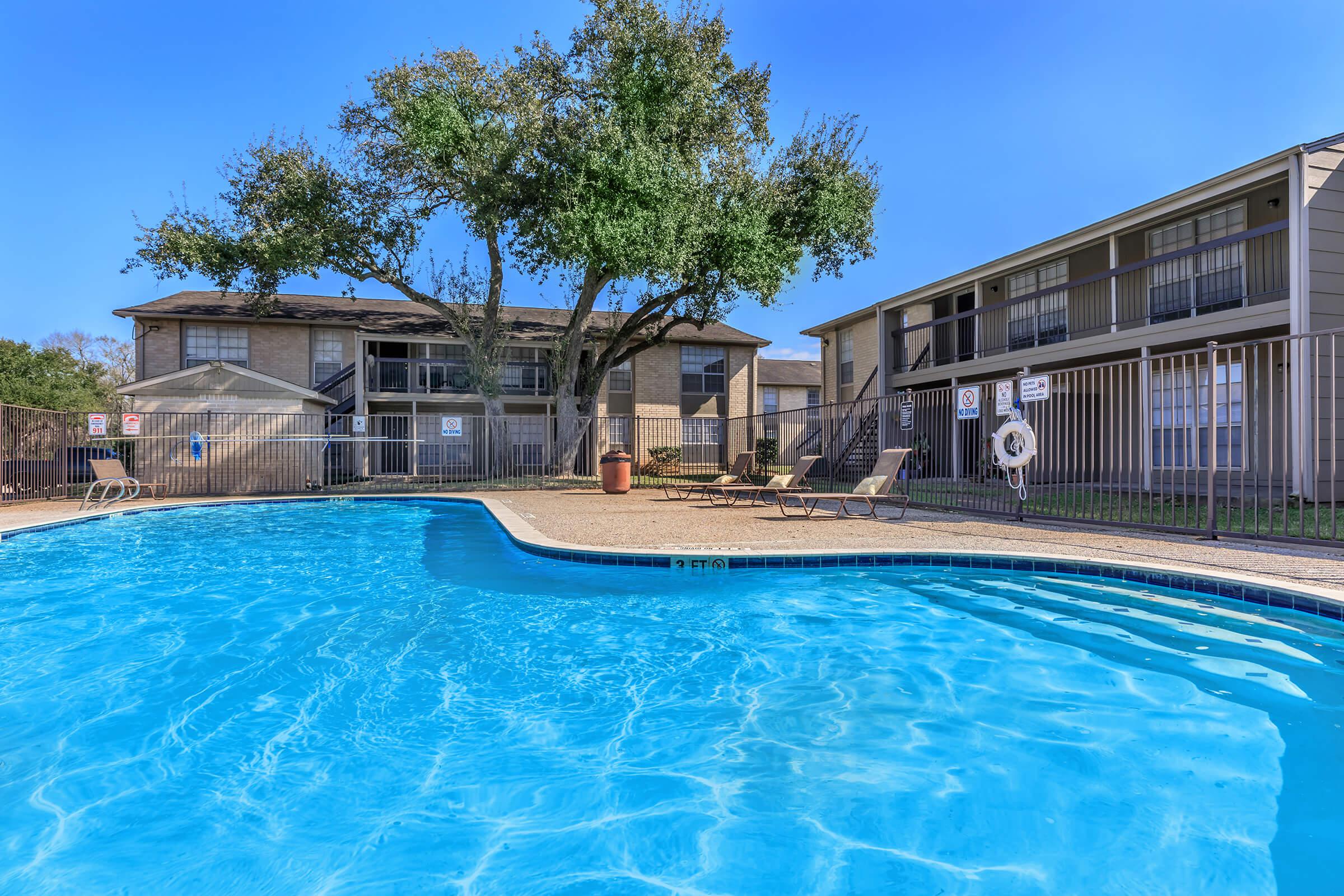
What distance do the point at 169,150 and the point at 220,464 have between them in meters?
8.42

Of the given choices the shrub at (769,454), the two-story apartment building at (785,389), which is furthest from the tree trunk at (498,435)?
the two-story apartment building at (785,389)

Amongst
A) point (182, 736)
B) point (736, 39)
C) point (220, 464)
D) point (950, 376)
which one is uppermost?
point (736, 39)

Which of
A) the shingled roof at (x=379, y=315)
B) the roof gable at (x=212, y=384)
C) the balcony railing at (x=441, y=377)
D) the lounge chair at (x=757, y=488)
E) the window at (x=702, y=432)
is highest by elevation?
the shingled roof at (x=379, y=315)

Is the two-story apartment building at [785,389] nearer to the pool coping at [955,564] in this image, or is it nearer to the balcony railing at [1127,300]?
the balcony railing at [1127,300]

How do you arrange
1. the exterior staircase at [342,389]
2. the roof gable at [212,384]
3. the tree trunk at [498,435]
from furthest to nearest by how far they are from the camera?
1. the exterior staircase at [342,389]
2. the tree trunk at [498,435]
3. the roof gable at [212,384]

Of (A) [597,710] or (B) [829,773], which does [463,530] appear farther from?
(B) [829,773]

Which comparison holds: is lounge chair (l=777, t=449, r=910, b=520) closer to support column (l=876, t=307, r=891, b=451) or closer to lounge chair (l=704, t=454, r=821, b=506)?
lounge chair (l=704, t=454, r=821, b=506)

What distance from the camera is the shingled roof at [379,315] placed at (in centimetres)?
2220

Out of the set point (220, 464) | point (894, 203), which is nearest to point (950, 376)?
point (894, 203)

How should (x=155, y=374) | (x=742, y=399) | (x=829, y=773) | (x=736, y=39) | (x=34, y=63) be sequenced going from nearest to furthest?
(x=829, y=773), (x=34, y=63), (x=736, y=39), (x=155, y=374), (x=742, y=399)

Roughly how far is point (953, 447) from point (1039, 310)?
4.06 m

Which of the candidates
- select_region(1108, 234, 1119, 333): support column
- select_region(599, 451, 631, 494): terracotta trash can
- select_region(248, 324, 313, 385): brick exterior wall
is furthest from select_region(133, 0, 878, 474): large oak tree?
select_region(1108, 234, 1119, 333): support column

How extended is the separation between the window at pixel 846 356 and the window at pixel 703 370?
460cm

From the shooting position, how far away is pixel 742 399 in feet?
88.4
